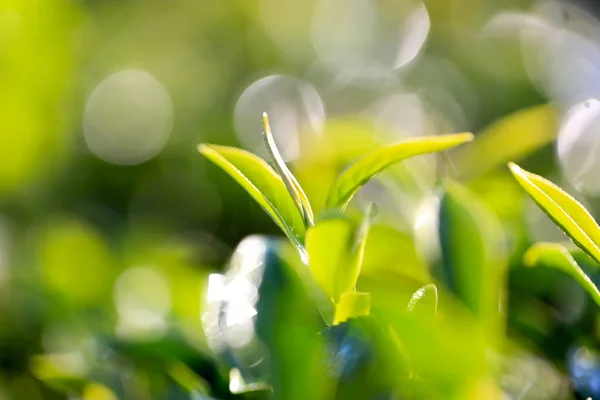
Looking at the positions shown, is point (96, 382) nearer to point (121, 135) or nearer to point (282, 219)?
point (282, 219)

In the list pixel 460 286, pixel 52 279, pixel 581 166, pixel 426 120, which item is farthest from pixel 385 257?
pixel 426 120

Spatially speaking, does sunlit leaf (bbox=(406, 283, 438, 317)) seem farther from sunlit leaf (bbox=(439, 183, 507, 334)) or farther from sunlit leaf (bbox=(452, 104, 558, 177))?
sunlit leaf (bbox=(452, 104, 558, 177))

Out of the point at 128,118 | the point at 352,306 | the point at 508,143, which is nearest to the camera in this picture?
the point at 352,306

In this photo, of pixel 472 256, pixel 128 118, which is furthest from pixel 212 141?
pixel 472 256

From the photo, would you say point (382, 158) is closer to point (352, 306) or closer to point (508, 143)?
point (352, 306)

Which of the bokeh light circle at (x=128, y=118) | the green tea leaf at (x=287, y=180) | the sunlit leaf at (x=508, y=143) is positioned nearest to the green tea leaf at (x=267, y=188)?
the green tea leaf at (x=287, y=180)

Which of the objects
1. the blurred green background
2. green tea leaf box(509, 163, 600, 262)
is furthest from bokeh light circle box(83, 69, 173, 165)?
green tea leaf box(509, 163, 600, 262)
